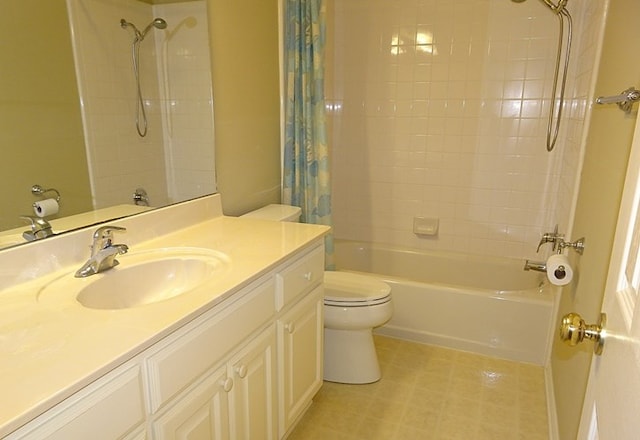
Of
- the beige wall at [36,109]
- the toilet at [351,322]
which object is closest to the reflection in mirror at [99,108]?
the beige wall at [36,109]

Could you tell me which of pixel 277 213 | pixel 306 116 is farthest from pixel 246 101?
pixel 277 213

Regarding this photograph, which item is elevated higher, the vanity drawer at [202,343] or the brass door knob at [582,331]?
the brass door knob at [582,331]

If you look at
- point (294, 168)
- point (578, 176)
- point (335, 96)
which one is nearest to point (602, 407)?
point (578, 176)

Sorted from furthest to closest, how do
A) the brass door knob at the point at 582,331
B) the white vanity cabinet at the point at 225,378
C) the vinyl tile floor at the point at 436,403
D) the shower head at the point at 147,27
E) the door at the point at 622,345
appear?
the vinyl tile floor at the point at 436,403 → the shower head at the point at 147,27 → the white vanity cabinet at the point at 225,378 → the brass door knob at the point at 582,331 → the door at the point at 622,345

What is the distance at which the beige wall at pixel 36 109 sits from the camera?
116 cm

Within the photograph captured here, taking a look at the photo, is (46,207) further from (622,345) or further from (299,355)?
(622,345)

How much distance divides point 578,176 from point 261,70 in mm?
1630

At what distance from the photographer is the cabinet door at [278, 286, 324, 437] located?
158cm

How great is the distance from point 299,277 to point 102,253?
66 cm

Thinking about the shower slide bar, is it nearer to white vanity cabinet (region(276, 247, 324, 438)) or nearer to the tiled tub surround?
white vanity cabinet (region(276, 247, 324, 438))

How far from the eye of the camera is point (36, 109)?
122 cm

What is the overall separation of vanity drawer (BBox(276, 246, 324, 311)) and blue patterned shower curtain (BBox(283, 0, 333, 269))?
75 centimetres

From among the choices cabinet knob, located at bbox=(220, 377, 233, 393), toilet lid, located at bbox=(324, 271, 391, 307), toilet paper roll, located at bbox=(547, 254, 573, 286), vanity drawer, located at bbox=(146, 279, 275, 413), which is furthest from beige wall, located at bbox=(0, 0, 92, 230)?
toilet paper roll, located at bbox=(547, 254, 573, 286)

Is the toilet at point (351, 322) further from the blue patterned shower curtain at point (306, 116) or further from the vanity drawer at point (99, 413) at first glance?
the vanity drawer at point (99, 413)
